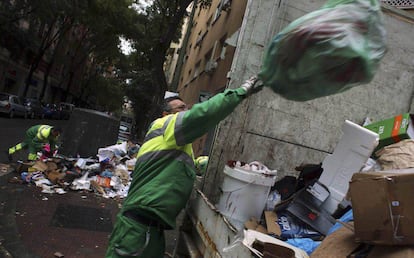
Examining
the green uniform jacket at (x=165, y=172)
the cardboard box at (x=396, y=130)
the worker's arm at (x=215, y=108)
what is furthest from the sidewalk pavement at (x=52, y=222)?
the cardboard box at (x=396, y=130)

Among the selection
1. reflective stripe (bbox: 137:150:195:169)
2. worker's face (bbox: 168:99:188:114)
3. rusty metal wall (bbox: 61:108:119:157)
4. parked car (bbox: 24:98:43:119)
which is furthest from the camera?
parked car (bbox: 24:98:43:119)

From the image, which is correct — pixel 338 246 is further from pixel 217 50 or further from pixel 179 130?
pixel 217 50

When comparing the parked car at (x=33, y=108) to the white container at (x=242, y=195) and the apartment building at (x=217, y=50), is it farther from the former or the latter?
the white container at (x=242, y=195)

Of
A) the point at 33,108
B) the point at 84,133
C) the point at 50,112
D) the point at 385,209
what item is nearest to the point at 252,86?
the point at 385,209

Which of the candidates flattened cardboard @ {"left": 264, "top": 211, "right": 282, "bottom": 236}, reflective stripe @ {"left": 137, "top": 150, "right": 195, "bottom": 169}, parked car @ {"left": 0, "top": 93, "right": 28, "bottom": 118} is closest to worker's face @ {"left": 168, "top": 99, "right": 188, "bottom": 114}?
reflective stripe @ {"left": 137, "top": 150, "right": 195, "bottom": 169}

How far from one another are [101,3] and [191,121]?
68.7 ft

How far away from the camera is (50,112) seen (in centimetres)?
2941

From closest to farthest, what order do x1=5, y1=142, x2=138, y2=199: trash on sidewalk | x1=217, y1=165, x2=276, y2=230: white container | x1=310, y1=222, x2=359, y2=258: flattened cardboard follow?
1. x1=310, y1=222, x2=359, y2=258: flattened cardboard
2. x1=217, y1=165, x2=276, y2=230: white container
3. x1=5, y1=142, x2=138, y2=199: trash on sidewalk

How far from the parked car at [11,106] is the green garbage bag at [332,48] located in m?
21.5

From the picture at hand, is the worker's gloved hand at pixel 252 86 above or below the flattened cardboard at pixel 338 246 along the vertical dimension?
above

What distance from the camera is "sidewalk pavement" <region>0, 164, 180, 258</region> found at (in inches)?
176

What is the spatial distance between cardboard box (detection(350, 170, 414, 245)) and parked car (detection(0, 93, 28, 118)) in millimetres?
21801

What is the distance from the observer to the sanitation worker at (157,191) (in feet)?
8.79

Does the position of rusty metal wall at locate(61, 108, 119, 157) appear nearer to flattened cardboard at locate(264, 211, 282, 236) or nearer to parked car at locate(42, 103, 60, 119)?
flattened cardboard at locate(264, 211, 282, 236)
